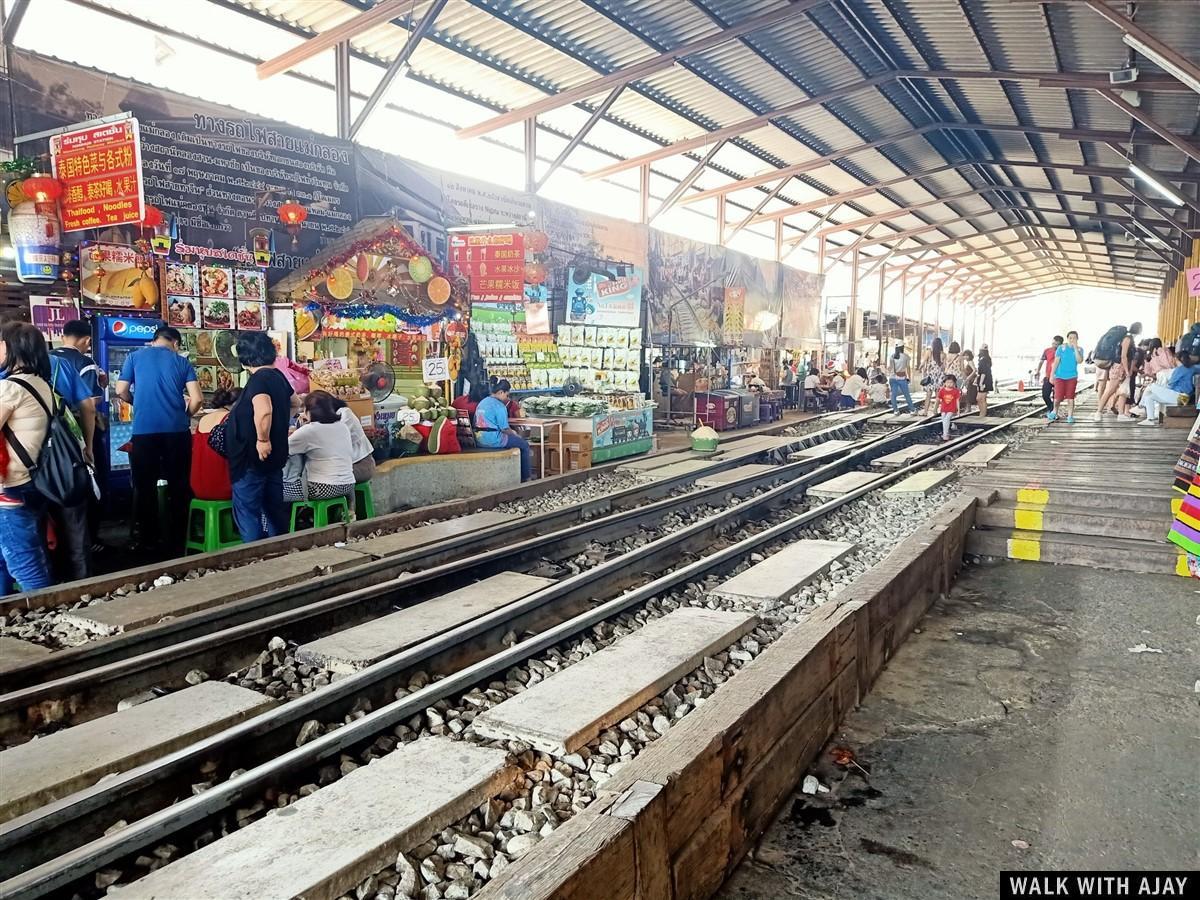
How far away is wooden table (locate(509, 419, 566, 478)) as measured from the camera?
1092 cm

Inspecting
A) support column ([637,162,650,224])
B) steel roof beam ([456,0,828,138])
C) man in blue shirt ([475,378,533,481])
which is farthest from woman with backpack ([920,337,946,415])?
man in blue shirt ([475,378,533,481])

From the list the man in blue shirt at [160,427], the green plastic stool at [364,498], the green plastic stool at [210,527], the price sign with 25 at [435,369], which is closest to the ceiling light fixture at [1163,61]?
the price sign with 25 at [435,369]

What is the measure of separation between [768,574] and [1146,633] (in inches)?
93.2

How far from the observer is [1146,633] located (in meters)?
4.68

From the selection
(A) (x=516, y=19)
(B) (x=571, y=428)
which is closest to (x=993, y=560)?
(B) (x=571, y=428)

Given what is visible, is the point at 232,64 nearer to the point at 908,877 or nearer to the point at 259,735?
the point at 259,735

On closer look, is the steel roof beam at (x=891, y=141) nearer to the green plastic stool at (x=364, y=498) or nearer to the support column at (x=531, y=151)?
the support column at (x=531, y=151)

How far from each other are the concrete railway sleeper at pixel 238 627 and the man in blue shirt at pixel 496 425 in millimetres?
2766

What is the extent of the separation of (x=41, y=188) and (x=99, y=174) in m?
0.64

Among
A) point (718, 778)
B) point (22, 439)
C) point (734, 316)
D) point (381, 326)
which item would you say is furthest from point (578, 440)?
point (734, 316)

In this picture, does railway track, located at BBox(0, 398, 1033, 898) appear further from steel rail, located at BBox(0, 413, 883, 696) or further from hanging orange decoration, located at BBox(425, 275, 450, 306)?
hanging orange decoration, located at BBox(425, 275, 450, 306)

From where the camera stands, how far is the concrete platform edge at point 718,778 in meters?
2.04

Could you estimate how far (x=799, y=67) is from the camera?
14.2m

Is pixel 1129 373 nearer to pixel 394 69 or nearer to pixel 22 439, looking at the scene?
pixel 394 69
